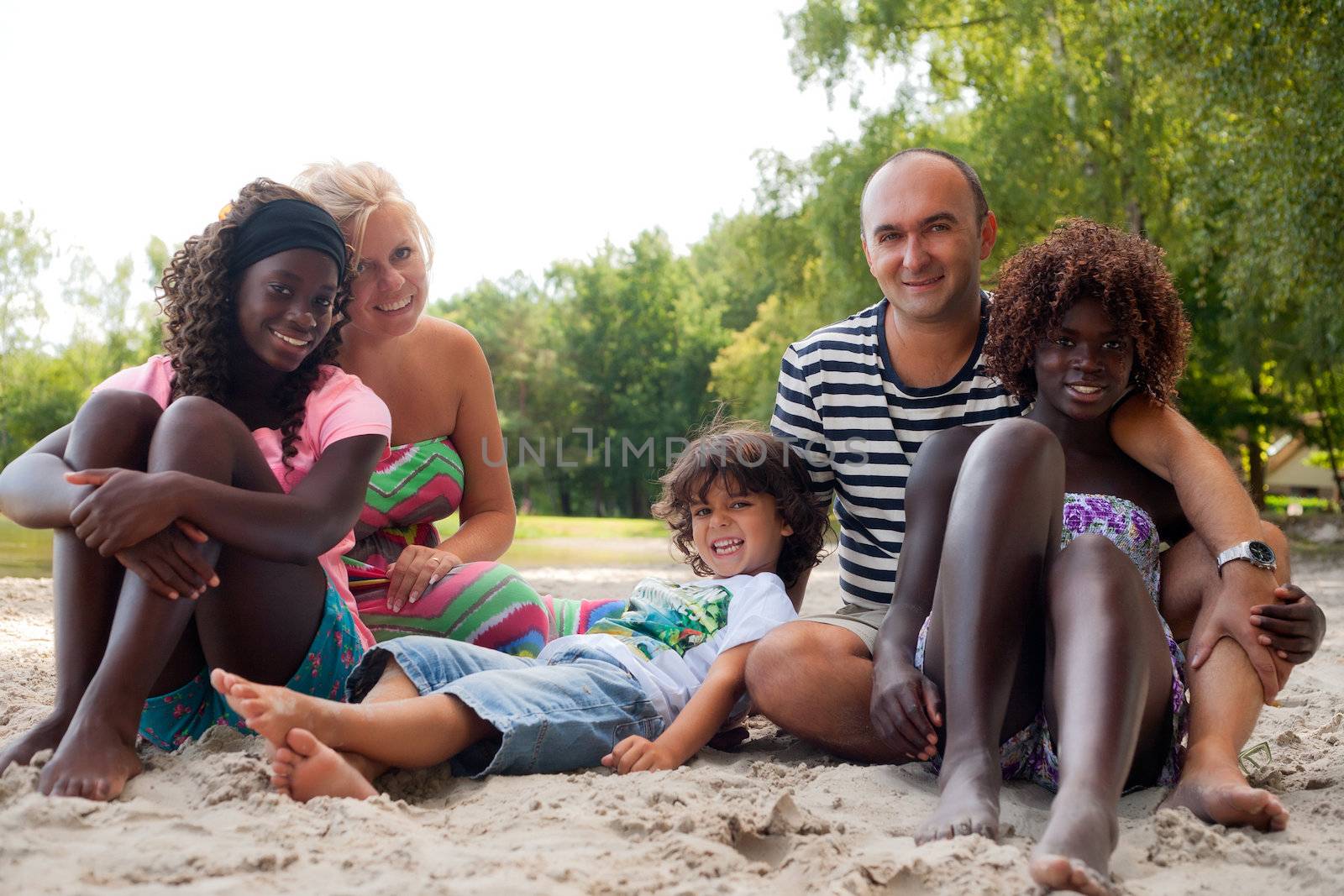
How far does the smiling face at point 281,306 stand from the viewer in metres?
2.56

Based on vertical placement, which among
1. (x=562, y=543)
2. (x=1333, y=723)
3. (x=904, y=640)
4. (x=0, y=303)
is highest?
(x=0, y=303)

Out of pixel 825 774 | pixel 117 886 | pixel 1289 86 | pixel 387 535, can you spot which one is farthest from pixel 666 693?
pixel 1289 86

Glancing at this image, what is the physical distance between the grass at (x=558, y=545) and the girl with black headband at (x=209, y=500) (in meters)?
3.20

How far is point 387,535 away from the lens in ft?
10.8

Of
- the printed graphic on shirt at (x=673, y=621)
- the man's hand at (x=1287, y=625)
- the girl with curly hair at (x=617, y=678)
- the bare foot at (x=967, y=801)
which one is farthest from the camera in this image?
the printed graphic on shirt at (x=673, y=621)

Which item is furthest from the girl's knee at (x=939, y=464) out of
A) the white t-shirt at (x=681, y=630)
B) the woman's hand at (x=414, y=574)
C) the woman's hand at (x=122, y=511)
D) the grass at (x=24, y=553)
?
the grass at (x=24, y=553)

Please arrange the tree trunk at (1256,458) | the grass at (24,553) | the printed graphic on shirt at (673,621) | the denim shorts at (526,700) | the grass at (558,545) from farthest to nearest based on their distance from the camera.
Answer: the tree trunk at (1256,458)
the grass at (558,545)
the grass at (24,553)
the printed graphic on shirt at (673,621)
the denim shorts at (526,700)

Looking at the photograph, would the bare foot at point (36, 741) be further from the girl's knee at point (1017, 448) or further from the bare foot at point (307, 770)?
the girl's knee at point (1017, 448)

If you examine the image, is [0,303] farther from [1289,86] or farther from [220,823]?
[220,823]

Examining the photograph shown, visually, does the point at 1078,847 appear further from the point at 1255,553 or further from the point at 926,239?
the point at 926,239

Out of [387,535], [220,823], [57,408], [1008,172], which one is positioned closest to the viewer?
[220,823]

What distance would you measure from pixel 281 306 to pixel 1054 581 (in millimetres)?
1731

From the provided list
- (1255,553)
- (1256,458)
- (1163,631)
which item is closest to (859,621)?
(1163,631)

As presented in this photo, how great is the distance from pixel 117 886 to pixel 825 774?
1.44 meters
